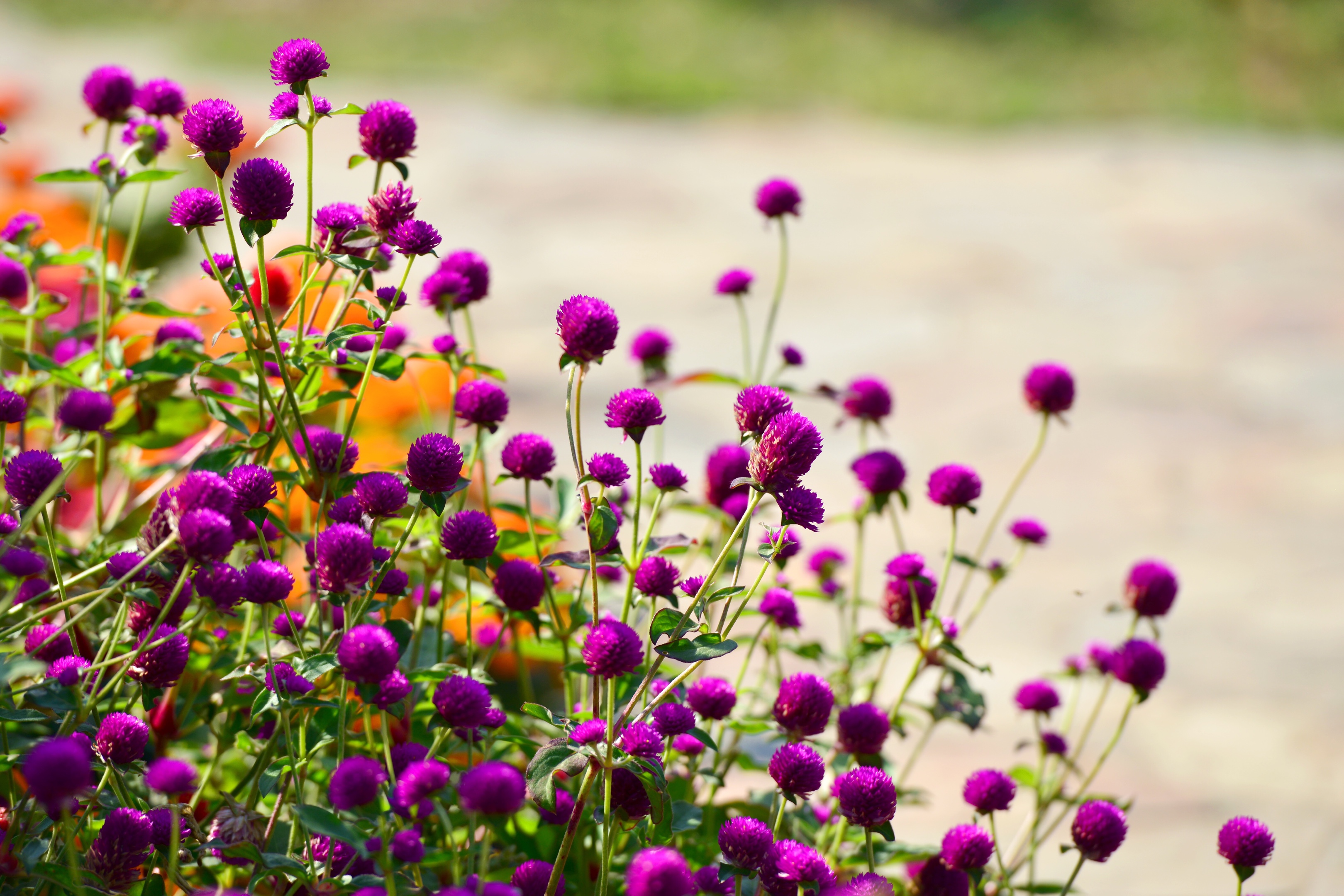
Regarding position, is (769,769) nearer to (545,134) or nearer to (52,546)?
(52,546)

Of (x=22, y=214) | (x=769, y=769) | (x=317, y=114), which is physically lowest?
(x=769, y=769)

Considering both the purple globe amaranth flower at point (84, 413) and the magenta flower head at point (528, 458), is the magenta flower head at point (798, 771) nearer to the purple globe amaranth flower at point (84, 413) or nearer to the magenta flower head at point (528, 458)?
the magenta flower head at point (528, 458)

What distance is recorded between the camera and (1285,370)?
4082 mm

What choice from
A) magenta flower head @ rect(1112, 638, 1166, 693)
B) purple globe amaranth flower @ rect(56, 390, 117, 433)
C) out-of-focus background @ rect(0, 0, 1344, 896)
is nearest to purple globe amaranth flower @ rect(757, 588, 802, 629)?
magenta flower head @ rect(1112, 638, 1166, 693)

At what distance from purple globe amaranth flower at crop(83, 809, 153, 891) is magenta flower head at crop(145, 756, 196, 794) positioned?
7 cm

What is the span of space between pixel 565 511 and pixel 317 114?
48cm

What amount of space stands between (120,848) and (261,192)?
0.47 m

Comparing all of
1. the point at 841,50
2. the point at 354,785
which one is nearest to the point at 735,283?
the point at 354,785

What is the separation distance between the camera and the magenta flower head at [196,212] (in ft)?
3.26

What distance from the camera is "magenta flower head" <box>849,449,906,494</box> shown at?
50.1 inches

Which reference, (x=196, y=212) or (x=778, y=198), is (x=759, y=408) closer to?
(x=196, y=212)

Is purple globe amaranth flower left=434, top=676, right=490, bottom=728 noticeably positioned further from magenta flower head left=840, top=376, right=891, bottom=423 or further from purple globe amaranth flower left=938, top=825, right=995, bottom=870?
magenta flower head left=840, top=376, right=891, bottom=423

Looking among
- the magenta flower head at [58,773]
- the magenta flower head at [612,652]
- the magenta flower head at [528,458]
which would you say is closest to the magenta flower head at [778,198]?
the magenta flower head at [528,458]

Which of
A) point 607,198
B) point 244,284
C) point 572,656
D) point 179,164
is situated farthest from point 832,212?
point 244,284
